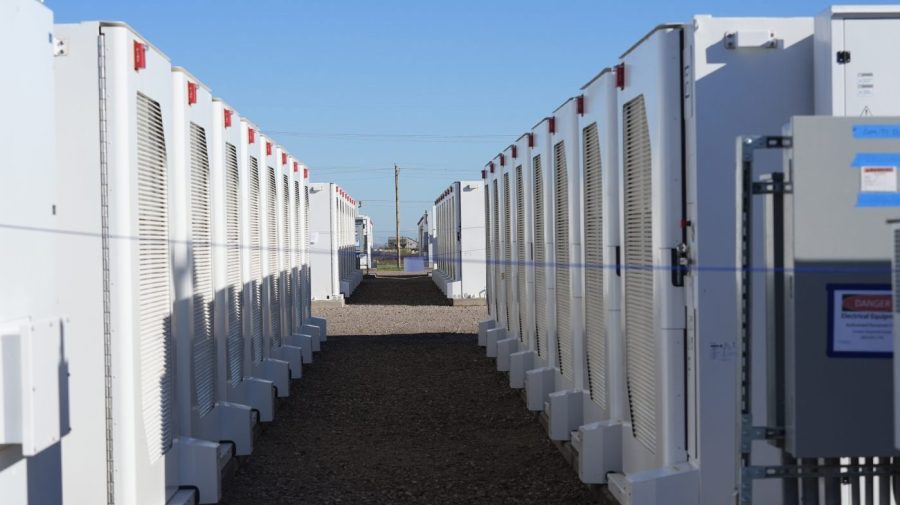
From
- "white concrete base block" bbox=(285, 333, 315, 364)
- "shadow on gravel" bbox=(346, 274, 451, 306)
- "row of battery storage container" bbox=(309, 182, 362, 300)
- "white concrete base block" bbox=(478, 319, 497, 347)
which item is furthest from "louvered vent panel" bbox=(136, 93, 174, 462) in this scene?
"shadow on gravel" bbox=(346, 274, 451, 306)

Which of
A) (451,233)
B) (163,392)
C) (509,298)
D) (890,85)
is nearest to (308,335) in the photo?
(509,298)

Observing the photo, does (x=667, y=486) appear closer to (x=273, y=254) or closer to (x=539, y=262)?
(x=539, y=262)

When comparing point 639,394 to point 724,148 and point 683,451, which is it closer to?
point 683,451

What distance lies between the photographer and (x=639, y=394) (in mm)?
6289

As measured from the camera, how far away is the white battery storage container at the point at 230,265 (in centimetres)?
804

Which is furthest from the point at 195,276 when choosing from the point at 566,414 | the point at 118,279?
the point at 566,414

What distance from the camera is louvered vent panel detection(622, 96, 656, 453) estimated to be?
589cm

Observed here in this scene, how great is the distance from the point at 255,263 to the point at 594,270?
395 cm

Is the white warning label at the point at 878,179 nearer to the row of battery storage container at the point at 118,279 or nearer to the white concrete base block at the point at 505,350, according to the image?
the row of battery storage container at the point at 118,279

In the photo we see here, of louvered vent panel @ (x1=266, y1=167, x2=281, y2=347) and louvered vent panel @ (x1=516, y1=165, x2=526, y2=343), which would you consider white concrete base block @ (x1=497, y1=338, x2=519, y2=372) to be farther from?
louvered vent panel @ (x1=266, y1=167, x2=281, y2=347)

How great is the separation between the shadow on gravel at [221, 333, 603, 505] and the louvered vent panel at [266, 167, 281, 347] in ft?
2.55

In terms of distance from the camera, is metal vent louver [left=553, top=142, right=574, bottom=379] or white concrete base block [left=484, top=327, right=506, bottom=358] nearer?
metal vent louver [left=553, top=142, right=574, bottom=379]

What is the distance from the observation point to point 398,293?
30953mm

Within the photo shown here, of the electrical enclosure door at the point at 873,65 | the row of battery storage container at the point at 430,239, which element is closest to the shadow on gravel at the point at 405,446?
the electrical enclosure door at the point at 873,65
